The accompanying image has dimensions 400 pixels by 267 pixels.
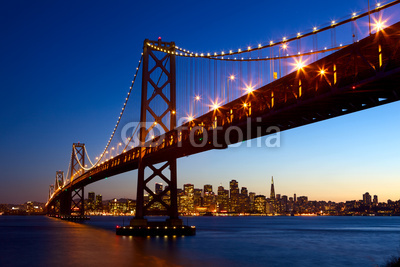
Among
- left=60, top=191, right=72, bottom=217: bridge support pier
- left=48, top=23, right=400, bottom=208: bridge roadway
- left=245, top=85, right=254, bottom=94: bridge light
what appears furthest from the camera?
left=60, top=191, right=72, bottom=217: bridge support pier

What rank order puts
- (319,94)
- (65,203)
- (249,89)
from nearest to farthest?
(319,94)
(249,89)
(65,203)

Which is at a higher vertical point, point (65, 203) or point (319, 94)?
point (319, 94)

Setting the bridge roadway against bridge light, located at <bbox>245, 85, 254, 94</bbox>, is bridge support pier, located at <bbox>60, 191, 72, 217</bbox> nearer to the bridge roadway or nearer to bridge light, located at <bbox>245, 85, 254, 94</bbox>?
the bridge roadway

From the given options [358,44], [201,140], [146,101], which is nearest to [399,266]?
[358,44]

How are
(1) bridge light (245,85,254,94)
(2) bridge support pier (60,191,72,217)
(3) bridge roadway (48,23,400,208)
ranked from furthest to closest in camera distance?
1. (2) bridge support pier (60,191,72,217)
2. (1) bridge light (245,85,254,94)
3. (3) bridge roadway (48,23,400,208)

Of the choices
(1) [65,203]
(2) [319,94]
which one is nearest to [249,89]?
(2) [319,94]

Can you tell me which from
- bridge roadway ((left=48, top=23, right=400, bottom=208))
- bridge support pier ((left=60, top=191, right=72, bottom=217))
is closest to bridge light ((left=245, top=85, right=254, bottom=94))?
bridge roadway ((left=48, top=23, right=400, bottom=208))

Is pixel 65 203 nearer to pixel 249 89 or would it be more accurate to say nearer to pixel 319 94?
pixel 249 89

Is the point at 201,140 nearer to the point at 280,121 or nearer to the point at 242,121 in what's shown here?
the point at 242,121

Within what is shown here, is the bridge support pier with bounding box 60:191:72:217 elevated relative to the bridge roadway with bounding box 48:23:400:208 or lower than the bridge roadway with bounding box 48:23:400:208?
lower
